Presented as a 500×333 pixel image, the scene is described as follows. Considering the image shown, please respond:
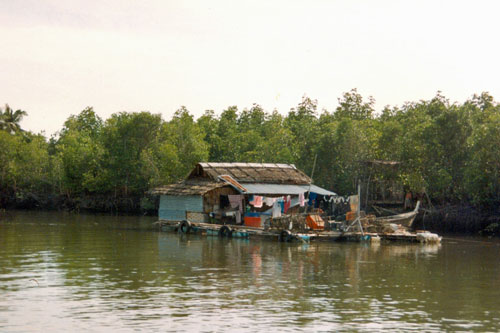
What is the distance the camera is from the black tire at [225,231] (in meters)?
40.0

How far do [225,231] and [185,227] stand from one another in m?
4.04

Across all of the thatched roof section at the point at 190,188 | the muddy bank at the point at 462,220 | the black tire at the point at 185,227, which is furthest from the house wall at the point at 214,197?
the muddy bank at the point at 462,220

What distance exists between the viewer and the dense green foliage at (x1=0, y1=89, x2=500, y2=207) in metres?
51.0

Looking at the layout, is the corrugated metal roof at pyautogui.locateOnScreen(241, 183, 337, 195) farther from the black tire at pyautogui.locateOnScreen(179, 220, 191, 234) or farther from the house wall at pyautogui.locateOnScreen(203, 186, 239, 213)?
the black tire at pyautogui.locateOnScreen(179, 220, 191, 234)

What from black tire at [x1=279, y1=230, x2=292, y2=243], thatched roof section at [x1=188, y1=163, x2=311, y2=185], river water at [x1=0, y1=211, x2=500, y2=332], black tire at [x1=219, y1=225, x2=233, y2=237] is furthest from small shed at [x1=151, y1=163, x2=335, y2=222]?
river water at [x1=0, y1=211, x2=500, y2=332]

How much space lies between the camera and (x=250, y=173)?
4672 centimetres

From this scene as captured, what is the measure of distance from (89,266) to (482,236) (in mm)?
28777

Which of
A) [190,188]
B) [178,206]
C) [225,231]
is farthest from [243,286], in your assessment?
[178,206]

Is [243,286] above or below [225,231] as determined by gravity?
below

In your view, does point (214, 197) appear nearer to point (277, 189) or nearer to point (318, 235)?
point (277, 189)

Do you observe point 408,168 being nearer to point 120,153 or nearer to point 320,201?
point 320,201

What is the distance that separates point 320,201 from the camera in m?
51.3

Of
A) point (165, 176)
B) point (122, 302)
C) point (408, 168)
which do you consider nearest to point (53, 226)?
point (165, 176)

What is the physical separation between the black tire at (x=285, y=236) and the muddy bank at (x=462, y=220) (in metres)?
16.3
